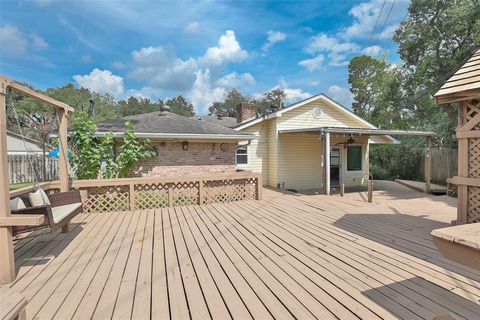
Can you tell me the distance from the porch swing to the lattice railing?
5.63 feet

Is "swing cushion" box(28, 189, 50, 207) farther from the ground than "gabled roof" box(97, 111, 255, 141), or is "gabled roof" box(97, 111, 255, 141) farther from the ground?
"gabled roof" box(97, 111, 255, 141)

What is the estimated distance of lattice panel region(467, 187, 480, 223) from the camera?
477cm

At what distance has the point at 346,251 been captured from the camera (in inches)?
155

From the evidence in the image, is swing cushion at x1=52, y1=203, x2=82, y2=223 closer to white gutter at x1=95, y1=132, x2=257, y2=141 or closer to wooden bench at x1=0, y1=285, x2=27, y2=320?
wooden bench at x1=0, y1=285, x2=27, y2=320

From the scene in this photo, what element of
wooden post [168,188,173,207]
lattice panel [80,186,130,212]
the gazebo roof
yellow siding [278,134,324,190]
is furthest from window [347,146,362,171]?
lattice panel [80,186,130,212]

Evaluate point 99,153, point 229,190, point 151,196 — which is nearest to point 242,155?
point 229,190

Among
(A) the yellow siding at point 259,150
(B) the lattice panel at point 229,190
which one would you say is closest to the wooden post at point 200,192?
(B) the lattice panel at point 229,190

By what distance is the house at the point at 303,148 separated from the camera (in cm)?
1264

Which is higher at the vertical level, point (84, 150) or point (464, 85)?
point (464, 85)

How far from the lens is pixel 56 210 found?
4316 millimetres

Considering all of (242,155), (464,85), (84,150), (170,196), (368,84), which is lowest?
(170,196)

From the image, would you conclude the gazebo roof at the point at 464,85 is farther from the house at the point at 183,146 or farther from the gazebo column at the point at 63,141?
the gazebo column at the point at 63,141

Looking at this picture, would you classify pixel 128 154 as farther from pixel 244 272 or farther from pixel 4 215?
pixel 244 272

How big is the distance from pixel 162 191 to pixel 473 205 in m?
7.02
